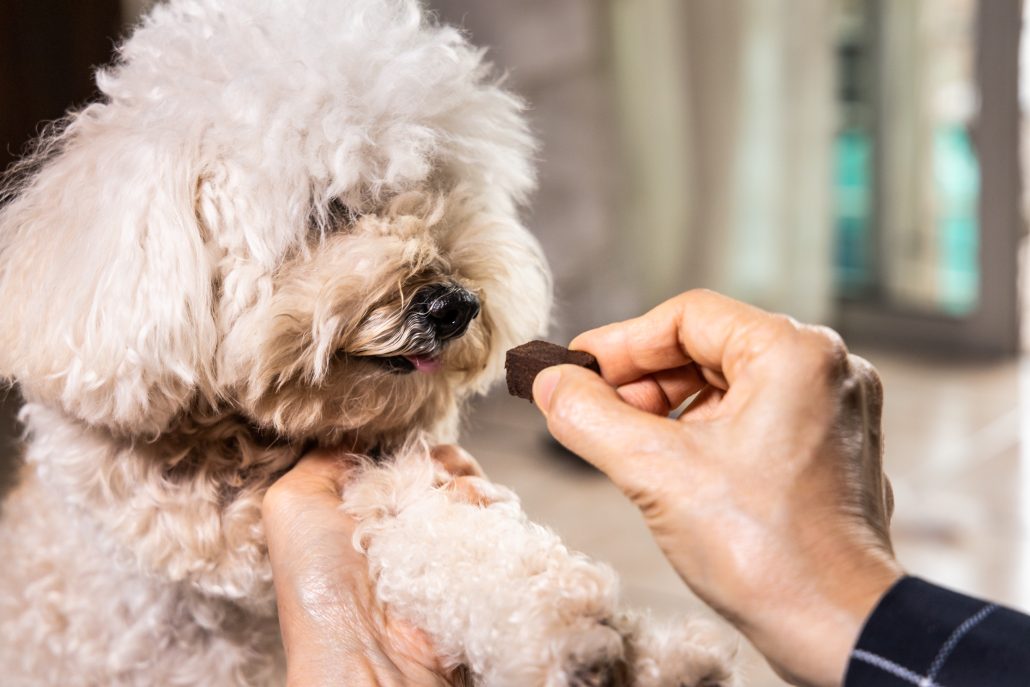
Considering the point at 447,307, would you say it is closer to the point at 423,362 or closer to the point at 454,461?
the point at 423,362

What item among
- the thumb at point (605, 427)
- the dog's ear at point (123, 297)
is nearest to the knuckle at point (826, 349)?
the thumb at point (605, 427)

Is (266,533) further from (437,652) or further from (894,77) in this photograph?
(894,77)

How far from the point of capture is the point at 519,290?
43.8 inches

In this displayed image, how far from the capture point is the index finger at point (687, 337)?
775mm

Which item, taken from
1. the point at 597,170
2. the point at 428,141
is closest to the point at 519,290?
the point at 428,141

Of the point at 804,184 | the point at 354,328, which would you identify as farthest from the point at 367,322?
the point at 804,184

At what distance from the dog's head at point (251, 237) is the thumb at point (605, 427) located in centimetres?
19

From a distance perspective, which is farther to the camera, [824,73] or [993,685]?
[824,73]

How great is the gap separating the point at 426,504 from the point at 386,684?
155 millimetres

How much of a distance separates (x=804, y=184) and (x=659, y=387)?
2.50 meters

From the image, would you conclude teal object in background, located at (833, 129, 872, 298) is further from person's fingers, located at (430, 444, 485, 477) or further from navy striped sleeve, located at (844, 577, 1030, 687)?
navy striped sleeve, located at (844, 577, 1030, 687)

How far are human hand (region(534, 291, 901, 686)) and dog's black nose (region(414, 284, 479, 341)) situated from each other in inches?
9.1

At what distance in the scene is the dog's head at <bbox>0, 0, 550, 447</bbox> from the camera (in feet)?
3.10

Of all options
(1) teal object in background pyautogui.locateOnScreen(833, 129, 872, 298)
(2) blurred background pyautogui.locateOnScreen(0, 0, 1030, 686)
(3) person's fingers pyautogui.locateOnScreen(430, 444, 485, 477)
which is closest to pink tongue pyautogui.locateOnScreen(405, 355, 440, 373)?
(3) person's fingers pyautogui.locateOnScreen(430, 444, 485, 477)
